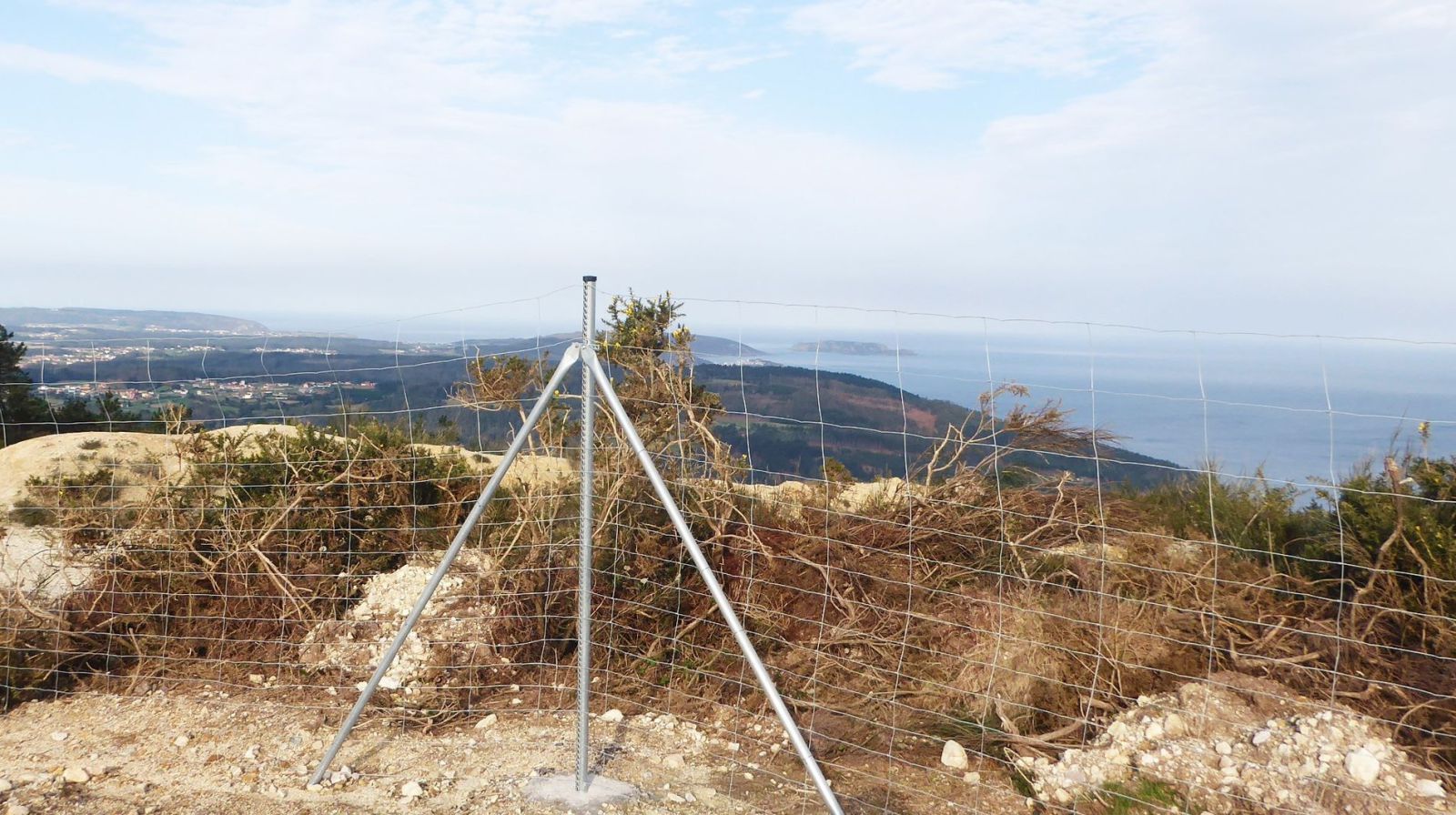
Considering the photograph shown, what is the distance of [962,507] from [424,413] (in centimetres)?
349

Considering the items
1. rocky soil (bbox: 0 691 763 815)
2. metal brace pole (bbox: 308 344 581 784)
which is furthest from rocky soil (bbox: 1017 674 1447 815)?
metal brace pole (bbox: 308 344 581 784)

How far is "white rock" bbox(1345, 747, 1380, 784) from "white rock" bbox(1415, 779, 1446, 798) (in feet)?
0.48

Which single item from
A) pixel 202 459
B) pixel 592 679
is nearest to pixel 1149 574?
pixel 592 679

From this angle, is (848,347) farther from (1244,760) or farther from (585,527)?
(1244,760)

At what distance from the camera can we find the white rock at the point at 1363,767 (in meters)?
3.83

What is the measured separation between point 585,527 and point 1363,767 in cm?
333

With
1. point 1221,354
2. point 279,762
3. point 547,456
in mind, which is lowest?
point 279,762

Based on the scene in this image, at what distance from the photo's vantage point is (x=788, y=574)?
5512 mm

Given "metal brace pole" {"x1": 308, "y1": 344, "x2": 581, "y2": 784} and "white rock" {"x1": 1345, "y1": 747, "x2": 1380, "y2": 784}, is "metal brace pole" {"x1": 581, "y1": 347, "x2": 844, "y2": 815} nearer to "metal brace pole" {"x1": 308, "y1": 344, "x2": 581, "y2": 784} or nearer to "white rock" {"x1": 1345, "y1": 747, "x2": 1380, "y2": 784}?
"metal brace pole" {"x1": 308, "y1": 344, "x2": 581, "y2": 784}

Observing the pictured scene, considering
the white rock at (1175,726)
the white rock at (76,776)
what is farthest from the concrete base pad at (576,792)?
the white rock at (1175,726)

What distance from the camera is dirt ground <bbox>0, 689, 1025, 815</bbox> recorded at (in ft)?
13.6

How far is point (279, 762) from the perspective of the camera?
177 inches

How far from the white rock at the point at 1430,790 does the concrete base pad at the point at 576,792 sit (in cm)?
322

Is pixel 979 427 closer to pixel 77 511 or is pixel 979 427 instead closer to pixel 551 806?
pixel 551 806
